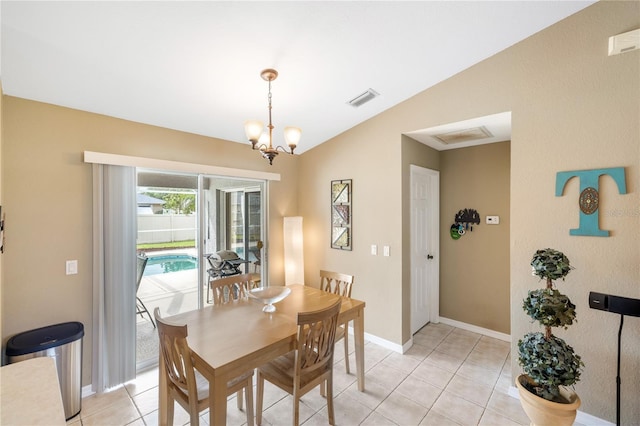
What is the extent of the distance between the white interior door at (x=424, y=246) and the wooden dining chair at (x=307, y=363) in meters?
1.87

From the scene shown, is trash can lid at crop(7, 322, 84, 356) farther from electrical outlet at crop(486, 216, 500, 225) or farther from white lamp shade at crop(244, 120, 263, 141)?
electrical outlet at crop(486, 216, 500, 225)

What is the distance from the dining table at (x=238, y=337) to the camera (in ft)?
5.01

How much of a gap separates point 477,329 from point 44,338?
14.9ft

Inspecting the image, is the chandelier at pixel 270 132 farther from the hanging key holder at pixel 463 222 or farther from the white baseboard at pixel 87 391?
the hanging key holder at pixel 463 222

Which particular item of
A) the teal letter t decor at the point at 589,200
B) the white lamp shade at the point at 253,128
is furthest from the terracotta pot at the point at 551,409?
the white lamp shade at the point at 253,128

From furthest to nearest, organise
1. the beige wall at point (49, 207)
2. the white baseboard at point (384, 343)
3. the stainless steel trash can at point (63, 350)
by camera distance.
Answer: the white baseboard at point (384, 343)
the beige wall at point (49, 207)
the stainless steel trash can at point (63, 350)

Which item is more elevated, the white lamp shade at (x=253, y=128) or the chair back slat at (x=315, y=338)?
the white lamp shade at (x=253, y=128)

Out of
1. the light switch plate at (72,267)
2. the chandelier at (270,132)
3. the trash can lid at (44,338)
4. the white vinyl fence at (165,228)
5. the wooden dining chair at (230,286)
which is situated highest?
the chandelier at (270,132)

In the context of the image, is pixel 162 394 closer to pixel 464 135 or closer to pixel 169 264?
pixel 169 264

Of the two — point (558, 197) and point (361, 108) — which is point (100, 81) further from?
point (558, 197)

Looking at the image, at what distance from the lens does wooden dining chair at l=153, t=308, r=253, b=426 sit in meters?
1.52

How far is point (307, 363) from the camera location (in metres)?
1.89

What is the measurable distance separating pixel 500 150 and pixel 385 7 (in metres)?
2.57

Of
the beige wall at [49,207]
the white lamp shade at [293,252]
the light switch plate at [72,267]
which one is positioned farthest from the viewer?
the white lamp shade at [293,252]
